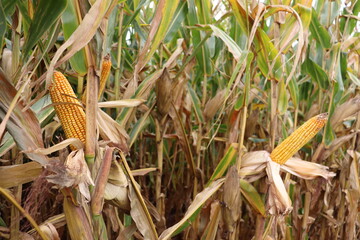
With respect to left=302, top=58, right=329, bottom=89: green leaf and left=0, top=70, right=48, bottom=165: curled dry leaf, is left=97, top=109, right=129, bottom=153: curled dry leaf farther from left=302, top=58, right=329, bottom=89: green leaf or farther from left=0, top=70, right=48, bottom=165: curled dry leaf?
left=302, top=58, right=329, bottom=89: green leaf

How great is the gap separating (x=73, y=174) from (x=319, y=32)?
1563 millimetres

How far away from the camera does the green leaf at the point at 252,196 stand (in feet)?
5.34

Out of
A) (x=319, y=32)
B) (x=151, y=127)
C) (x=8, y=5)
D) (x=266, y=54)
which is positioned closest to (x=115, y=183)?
(x=8, y=5)

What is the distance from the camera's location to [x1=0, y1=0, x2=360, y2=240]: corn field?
112 cm

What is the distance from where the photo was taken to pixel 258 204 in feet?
5.39

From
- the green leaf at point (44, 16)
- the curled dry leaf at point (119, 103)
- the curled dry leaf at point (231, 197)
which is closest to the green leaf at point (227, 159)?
the curled dry leaf at point (231, 197)

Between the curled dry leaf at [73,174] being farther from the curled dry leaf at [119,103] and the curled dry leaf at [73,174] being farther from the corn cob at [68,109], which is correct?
the curled dry leaf at [119,103]

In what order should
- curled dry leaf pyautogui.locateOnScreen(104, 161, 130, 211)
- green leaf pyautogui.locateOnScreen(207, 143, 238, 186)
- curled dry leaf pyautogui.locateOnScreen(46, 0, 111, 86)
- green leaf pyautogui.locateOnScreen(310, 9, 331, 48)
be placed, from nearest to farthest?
1. curled dry leaf pyautogui.locateOnScreen(46, 0, 111, 86)
2. curled dry leaf pyautogui.locateOnScreen(104, 161, 130, 211)
3. green leaf pyautogui.locateOnScreen(207, 143, 238, 186)
4. green leaf pyautogui.locateOnScreen(310, 9, 331, 48)

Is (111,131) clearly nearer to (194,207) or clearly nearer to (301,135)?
(194,207)

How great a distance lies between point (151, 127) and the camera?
2.76m

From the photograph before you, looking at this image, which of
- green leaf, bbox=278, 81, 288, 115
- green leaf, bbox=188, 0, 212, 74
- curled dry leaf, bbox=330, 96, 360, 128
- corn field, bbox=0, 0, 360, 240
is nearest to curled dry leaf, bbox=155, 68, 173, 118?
corn field, bbox=0, 0, 360, 240

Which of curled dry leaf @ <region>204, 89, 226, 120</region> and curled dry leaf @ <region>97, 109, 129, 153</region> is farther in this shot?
curled dry leaf @ <region>204, 89, 226, 120</region>

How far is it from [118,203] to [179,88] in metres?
0.78

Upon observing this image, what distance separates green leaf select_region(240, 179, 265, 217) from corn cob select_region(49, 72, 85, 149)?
2.39 ft
